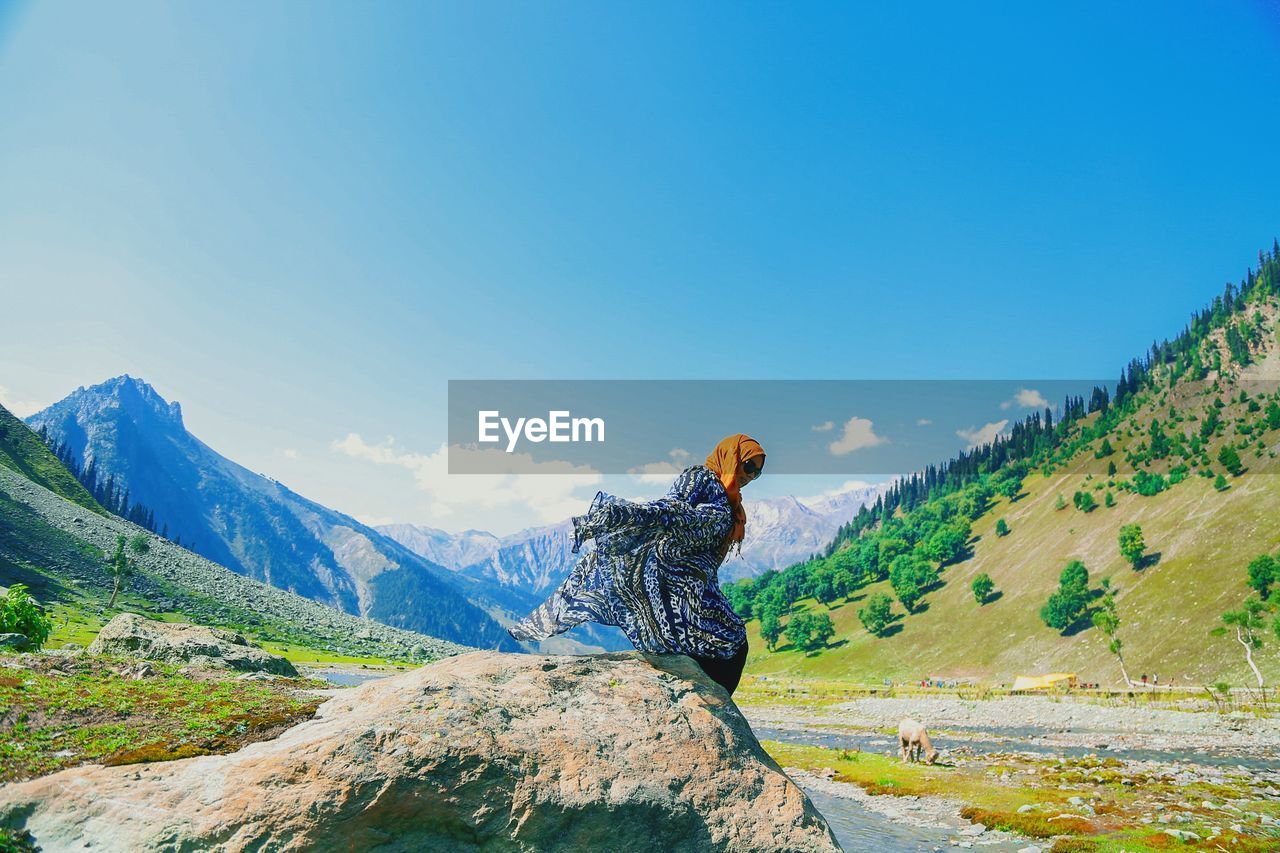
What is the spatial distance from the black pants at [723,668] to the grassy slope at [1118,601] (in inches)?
4561

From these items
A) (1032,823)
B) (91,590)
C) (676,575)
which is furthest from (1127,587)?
(91,590)

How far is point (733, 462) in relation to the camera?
7.48m

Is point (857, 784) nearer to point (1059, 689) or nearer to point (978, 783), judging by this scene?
point (978, 783)

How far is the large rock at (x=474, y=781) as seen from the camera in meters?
5.42

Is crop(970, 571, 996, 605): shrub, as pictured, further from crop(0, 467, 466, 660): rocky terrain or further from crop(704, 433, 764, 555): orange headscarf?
crop(704, 433, 764, 555): orange headscarf

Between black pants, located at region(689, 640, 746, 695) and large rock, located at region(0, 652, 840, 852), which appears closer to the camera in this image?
large rock, located at region(0, 652, 840, 852)

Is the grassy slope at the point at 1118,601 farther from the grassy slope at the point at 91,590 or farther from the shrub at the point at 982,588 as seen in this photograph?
the grassy slope at the point at 91,590

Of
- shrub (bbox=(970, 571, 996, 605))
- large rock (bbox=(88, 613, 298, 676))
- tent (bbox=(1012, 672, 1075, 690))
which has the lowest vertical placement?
tent (bbox=(1012, 672, 1075, 690))

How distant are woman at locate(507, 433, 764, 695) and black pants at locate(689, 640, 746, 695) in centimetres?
1

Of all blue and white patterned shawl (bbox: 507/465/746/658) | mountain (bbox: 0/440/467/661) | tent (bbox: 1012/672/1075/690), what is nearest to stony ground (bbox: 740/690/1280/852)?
blue and white patterned shawl (bbox: 507/465/746/658)

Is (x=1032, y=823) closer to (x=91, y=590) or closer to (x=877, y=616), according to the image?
(x=91, y=590)

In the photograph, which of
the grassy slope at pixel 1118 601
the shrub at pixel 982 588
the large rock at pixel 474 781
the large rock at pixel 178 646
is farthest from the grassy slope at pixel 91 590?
the shrub at pixel 982 588

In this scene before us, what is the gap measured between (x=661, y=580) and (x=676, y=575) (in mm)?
170

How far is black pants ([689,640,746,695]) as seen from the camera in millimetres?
7645
